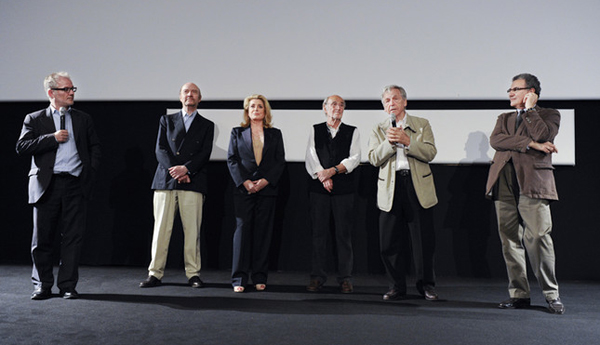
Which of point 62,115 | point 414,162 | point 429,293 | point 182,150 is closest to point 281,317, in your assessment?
point 429,293

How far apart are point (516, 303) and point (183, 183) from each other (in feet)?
8.56

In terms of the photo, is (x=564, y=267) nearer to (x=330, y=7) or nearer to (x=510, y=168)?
(x=510, y=168)

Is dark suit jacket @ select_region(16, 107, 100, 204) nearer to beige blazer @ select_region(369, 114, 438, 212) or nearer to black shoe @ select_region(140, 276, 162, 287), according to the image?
black shoe @ select_region(140, 276, 162, 287)

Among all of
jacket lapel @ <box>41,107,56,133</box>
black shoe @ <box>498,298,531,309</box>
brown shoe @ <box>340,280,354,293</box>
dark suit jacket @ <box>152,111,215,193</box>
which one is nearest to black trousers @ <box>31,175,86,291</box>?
jacket lapel @ <box>41,107,56,133</box>

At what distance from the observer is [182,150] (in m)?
3.83

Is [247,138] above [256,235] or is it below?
above

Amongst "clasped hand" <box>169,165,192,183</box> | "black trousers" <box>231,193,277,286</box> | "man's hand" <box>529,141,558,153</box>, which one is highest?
"man's hand" <box>529,141,558,153</box>

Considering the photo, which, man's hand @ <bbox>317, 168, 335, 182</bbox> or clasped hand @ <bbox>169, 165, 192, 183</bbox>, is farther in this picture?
clasped hand @ <bbox>169, 165, 192, 183</bbox>

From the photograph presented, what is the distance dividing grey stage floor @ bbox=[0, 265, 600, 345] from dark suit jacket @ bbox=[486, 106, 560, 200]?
0.80m

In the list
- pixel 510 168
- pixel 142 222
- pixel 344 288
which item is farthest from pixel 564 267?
pixel 142 222

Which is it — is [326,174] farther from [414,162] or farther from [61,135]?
[61,135]

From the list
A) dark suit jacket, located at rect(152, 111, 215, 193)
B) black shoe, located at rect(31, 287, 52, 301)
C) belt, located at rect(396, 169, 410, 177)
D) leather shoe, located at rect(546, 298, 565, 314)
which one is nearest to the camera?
leather shoe, located at rect(546, 298, 565, 314)

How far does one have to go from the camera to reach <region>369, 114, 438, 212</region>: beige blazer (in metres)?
3.35

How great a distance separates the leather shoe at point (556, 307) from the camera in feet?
9.70
